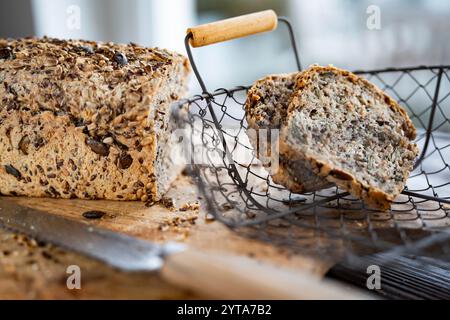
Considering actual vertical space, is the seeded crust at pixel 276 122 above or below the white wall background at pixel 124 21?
below

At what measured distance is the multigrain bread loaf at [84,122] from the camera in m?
1.97

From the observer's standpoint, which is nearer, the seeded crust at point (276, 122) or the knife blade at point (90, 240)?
the knife blade at point (90, 240)

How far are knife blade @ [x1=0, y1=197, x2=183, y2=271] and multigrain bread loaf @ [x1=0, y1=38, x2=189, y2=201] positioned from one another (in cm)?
24

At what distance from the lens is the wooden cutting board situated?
4.78 feet

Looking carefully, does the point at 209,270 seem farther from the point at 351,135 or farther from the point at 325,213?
the point at 351,135

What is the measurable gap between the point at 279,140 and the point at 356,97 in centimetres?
47

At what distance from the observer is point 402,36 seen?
17.8ft

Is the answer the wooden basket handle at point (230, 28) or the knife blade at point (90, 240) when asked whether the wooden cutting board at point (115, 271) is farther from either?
the wooden basket handle at point (230, 28)

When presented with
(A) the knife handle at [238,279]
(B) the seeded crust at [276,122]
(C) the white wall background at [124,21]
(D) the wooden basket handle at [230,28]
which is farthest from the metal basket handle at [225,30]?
(C) the white wall background at [124,21]

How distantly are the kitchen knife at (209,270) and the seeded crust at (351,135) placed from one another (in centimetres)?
A: 43

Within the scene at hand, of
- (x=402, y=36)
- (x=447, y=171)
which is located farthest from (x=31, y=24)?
(x=402, y=36)

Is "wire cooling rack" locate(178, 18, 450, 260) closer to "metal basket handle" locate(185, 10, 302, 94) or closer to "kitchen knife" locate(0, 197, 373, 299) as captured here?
"metal basket handle" locate(185, 10, 302, 94)

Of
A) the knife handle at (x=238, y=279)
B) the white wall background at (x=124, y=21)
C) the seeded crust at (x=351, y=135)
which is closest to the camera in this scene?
the knife handle at (x=238, y=279)
